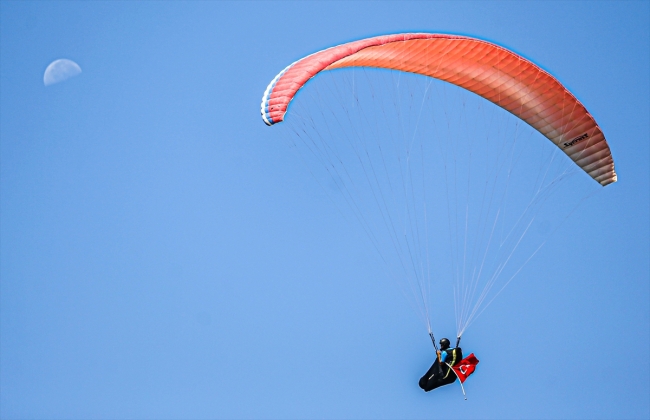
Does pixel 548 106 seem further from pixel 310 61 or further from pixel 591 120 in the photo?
pixel 310 61

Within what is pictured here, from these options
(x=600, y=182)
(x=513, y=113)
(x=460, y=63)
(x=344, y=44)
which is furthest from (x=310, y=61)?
(x=600, y=182)

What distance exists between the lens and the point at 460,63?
2309 cm

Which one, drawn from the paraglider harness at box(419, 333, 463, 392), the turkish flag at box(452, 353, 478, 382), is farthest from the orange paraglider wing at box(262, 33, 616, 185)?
the paraglider harness at box(419, 333, 463, 392)

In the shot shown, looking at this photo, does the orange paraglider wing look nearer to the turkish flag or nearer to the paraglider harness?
the turkish flag

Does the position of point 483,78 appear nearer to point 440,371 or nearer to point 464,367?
point 464,367

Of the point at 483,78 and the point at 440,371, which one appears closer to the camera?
the point at 440,371

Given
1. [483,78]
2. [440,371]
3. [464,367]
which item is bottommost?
[440,371]

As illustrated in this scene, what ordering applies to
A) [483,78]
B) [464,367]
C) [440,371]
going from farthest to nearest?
1. [483,78]
2. [464,367]
3. [440,371]

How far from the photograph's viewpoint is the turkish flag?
70.6ft

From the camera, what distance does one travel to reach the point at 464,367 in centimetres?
2166

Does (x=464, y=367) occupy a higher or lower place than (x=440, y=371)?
higher

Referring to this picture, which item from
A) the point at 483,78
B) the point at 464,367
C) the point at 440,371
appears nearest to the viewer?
the point at 440,371

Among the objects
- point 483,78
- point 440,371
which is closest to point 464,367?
point 440,371

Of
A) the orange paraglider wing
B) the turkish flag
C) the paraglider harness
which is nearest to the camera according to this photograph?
the orange paraglider wing
